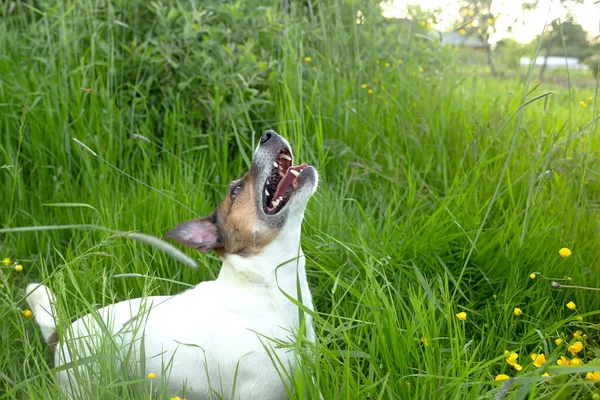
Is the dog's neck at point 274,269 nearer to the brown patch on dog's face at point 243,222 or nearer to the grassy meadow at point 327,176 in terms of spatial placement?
the brown patch on dog's face at point 243,222

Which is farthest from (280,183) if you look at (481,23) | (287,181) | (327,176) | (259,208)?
(481,23)

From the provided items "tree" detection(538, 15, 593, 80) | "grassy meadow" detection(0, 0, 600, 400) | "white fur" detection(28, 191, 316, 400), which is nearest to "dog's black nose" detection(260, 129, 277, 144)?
"white fur" detection(28, 191, 316, 400)

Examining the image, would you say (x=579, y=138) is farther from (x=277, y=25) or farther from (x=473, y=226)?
(x=277, y=25)

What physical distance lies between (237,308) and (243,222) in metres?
0.34

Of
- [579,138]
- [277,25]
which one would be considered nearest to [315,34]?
[277,25]

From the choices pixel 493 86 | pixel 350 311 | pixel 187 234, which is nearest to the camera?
pixel 187 234

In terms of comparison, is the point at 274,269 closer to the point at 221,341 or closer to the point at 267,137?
the point at 221,341

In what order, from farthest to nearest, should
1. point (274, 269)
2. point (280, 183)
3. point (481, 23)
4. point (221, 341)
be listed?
1. point (481, 23)
2. point (280, 183)
3. point (274, 269)
4. point (221, 341)

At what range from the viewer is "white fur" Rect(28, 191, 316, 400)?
2.15 meters

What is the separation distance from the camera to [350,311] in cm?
259

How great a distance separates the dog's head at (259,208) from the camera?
2381 mm

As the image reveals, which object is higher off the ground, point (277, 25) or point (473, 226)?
point (277, 25)

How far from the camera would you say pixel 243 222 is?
7.99 ft

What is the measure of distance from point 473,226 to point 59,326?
1.83 meters
